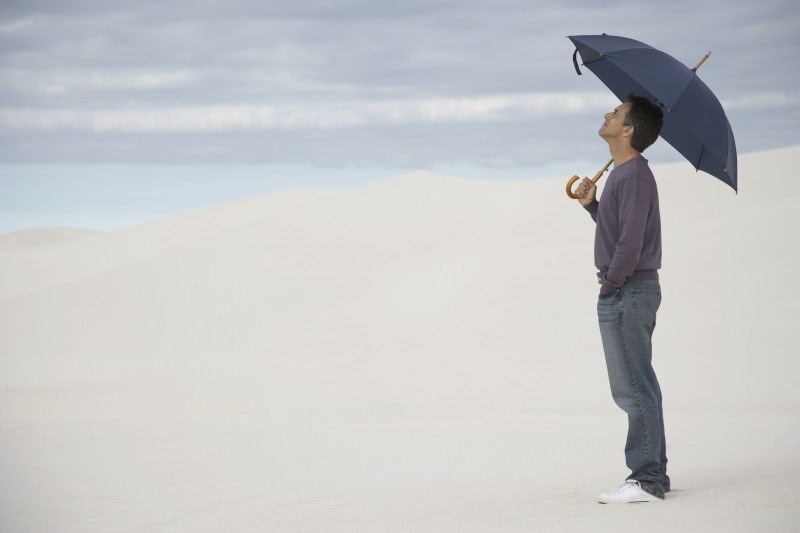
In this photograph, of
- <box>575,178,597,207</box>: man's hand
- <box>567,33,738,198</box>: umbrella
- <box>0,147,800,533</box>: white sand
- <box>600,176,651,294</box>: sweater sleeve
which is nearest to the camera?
<box>600,176,651,294</box>: sweater sleeve

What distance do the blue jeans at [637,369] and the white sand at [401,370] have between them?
24 cm

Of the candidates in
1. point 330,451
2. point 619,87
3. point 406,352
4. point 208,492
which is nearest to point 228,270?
point 406,352

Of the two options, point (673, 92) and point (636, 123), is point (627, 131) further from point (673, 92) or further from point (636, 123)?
point (673, 92)

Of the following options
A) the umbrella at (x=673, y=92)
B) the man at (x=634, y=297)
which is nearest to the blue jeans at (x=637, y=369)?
the man at (x=634, y=297)

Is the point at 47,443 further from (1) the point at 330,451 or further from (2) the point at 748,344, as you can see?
(2) the point at 748,344

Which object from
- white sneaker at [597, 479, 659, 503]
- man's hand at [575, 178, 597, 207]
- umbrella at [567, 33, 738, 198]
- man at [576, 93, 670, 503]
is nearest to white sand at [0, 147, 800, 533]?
white sneaker at [597, 479, 659, 503]

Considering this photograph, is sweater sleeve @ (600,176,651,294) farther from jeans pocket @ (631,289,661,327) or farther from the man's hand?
the man's hand

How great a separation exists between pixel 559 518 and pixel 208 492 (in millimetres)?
2397

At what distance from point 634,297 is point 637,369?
376 millimetres

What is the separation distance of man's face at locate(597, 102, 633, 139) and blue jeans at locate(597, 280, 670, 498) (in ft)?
2.52

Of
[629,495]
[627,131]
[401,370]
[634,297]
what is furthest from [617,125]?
[401,370]

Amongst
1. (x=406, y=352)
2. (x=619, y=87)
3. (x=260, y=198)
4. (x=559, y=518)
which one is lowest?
(x=559, y=518)

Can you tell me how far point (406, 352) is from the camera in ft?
41.8

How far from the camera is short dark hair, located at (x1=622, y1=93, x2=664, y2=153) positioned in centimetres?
570
